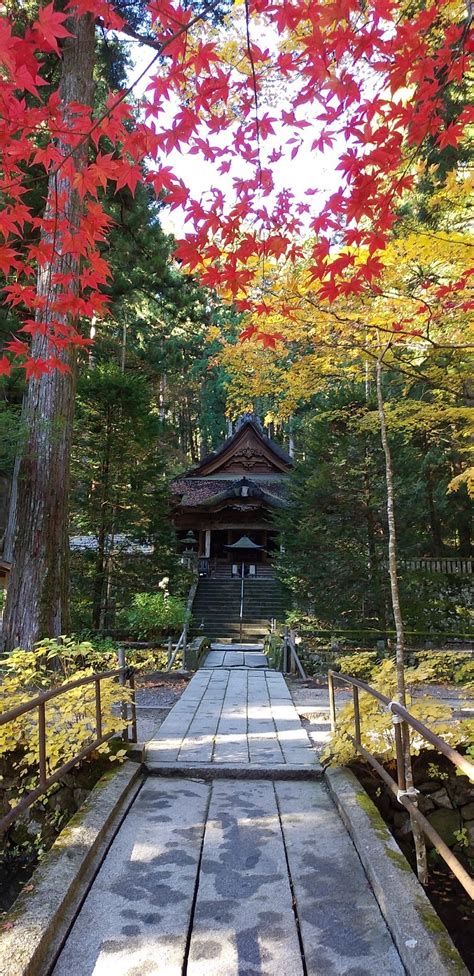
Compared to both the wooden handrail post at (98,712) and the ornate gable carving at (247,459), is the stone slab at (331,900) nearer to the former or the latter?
the wooden handrail post at (98,712)

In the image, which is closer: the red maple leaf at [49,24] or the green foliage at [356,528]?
the red maple leaf at [49,24]

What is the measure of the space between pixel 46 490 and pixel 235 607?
630 inches

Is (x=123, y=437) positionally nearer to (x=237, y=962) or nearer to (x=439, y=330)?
(x=439, y=330)

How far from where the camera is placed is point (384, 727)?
4.56m

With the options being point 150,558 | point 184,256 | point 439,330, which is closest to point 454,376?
point 439,330

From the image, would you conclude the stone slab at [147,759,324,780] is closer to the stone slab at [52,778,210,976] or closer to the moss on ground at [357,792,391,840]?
the stone slab at [52,778,210,976]

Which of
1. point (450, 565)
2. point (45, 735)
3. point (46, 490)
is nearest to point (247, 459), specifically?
point (450, 565)

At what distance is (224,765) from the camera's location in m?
5.01

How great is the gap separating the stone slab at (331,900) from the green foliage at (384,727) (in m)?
0.62

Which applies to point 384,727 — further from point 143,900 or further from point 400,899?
point 143,900

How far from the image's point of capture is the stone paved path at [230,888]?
2.45m

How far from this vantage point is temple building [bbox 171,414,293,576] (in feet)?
88.4

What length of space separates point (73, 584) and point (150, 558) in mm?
2180

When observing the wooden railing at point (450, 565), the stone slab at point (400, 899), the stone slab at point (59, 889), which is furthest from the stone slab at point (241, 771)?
the wooden railing at point (450, 565)
